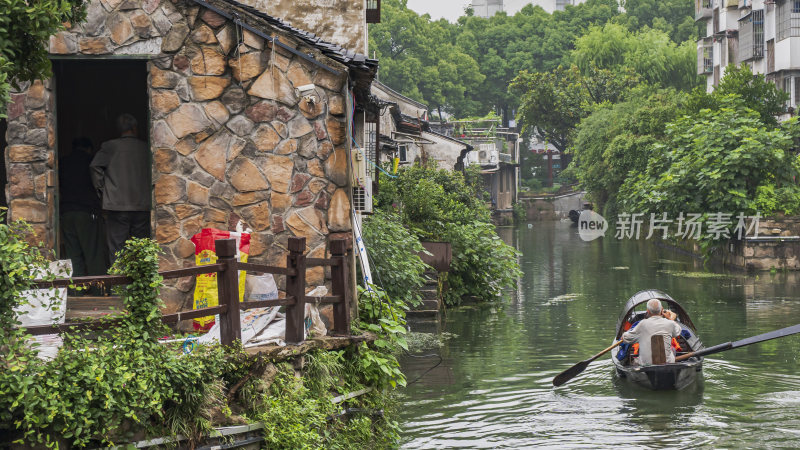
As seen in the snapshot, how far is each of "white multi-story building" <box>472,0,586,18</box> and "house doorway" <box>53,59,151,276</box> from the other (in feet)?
310

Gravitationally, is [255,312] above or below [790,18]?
below

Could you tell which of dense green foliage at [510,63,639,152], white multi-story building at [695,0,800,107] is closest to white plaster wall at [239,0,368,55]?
white multi-story building at [695,0,800,107]

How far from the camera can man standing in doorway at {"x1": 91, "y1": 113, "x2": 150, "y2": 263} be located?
1168 centimetres

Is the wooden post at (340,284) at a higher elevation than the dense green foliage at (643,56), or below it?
below

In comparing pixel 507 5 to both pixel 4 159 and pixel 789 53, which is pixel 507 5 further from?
pixel 4 159

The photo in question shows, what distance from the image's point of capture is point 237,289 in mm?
8688

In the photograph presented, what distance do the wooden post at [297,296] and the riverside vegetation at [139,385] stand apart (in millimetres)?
304

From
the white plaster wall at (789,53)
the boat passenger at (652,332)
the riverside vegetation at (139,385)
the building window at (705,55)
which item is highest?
the building window at (705,55)

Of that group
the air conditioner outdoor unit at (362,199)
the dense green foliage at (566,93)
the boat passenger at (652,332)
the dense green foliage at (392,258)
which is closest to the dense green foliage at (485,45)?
the dense green foliage at (566,93)

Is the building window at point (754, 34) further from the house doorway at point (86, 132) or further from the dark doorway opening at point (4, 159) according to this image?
the dark doorway opening at point (4, 159)

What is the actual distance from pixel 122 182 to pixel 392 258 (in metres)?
7.61

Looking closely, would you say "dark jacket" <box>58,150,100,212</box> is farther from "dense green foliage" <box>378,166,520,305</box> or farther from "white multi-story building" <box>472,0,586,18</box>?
"white multi-story building" <box>472,0,586,18</box>

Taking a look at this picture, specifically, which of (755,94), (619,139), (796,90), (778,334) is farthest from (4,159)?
(619,139)

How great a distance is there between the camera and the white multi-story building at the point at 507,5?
4274 inches
